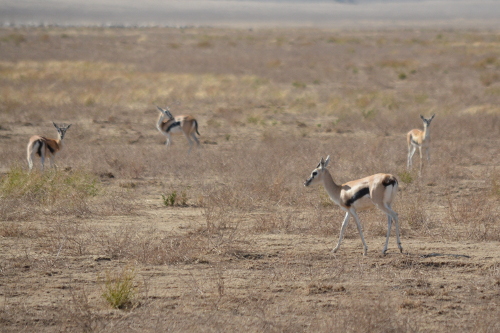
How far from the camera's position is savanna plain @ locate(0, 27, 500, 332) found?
6.04 m

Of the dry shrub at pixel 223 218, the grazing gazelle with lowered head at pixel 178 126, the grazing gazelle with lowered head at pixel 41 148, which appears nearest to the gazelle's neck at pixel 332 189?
the dry shrub at pixel 223 218

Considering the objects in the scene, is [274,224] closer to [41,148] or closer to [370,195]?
[370,195]

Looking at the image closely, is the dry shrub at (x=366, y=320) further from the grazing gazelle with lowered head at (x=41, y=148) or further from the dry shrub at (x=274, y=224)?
the grazing gazelle with lowered head at (x=41, y=148)

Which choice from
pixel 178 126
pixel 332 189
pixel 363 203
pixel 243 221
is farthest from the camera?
pixel 178 126

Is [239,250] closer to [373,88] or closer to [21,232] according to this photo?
[21,232]

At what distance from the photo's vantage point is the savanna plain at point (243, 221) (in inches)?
238

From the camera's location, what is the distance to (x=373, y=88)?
1083 inches

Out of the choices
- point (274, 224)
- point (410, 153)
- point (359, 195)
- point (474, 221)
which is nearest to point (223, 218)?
point (274, 224)

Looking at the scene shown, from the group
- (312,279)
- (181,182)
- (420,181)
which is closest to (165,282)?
(312,279)

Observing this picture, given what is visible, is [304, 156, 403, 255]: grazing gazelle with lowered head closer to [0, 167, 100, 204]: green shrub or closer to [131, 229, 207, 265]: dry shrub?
[131, 229, 207, 265]: dry shrub

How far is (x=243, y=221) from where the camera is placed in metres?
9.58

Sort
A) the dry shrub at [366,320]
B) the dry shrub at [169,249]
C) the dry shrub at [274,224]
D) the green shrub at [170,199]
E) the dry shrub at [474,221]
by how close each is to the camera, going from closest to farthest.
Result: the dry shrub at [366,320]
the dry shrub at [169,249]
the dry shrub at [474,221]
the dry shrub at [274,224]
the green shrub at [170,199]

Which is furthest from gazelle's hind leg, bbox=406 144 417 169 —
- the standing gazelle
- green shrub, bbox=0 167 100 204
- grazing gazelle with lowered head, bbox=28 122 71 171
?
grazing gazelle with lowered head, bbox=28 122 71 171

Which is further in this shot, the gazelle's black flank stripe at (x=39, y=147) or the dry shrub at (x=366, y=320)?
the gazelle's black flank stripe at (x=39, y=147)
